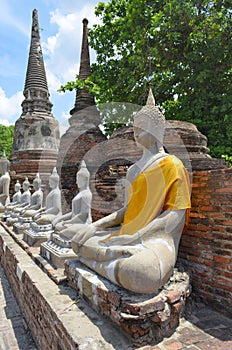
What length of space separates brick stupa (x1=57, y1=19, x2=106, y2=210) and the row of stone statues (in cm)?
694

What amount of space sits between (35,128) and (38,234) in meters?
9.52

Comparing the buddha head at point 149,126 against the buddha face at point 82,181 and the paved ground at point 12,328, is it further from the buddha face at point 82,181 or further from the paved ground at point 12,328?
the paved ground at point 12,328

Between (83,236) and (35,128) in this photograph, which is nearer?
(83,236)

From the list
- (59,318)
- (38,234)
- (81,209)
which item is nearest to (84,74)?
(38,234)

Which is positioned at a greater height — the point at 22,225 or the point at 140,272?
the point at 140,272

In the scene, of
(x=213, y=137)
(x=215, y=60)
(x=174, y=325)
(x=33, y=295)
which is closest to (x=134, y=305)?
(x=174, y=325)

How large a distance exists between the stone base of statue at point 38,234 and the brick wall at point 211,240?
291 cm

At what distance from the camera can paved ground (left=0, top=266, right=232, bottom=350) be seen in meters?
2.22

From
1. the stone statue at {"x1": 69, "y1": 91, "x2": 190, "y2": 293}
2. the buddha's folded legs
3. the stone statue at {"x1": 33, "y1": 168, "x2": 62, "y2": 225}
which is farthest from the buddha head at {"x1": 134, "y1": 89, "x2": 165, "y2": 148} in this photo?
the stone statue at {"x1": 33, "y1": 168, "x2": 62, "y2": 225}

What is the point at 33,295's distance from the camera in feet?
11.5

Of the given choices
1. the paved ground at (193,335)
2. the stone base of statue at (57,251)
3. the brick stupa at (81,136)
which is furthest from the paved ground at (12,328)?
the brick stupa at (81,136)

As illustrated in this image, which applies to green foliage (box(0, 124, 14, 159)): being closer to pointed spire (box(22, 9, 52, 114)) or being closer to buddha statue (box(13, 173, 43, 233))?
pointed spire (box(22, 9, 52, 114))

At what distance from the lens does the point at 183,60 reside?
9641mm

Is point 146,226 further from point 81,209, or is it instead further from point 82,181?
point 82,181
